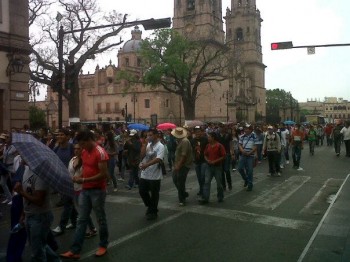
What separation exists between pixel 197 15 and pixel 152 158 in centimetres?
6490

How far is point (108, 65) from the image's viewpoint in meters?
85.8

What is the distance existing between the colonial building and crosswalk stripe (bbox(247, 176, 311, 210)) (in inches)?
417

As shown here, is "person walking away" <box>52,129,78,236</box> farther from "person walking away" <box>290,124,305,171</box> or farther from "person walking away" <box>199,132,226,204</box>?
"person walking away" <box>290,124,305,171</box>

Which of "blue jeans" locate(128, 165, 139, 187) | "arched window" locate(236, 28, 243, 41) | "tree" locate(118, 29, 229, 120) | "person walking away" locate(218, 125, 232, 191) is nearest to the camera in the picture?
"person walking away" locate(218, 125, 232, 191)

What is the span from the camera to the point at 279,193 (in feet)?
36.6

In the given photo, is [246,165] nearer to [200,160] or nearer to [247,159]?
[247,159]

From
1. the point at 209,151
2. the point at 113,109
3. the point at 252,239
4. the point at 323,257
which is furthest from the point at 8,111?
the point at 113,109

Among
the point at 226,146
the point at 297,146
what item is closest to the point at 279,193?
the point at 226,146

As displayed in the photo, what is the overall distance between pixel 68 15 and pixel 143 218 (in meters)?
24.9

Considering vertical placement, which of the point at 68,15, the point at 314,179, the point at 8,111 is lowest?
the point at 314,179

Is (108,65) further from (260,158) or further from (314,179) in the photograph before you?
(314,179)

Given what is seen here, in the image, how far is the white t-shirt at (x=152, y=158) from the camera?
8336 millimetres

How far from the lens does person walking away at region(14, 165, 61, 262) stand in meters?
4.74

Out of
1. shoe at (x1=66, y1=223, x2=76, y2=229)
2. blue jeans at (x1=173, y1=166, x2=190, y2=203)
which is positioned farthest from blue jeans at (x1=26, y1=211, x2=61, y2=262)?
blue jeans at (x1=173, y1=166, x2=190, y2=203)
